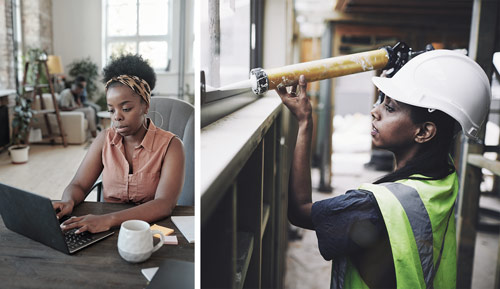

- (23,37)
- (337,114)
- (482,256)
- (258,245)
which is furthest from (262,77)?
(482,256)

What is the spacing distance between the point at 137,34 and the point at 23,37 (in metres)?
0.35

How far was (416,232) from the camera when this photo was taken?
1070mm

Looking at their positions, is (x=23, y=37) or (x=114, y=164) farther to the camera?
(x=114, y=164)

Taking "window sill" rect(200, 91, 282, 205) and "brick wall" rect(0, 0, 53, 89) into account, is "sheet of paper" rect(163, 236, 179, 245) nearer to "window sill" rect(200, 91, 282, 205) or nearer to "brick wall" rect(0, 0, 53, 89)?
"window sill" rect(200, 91, 282, 205)

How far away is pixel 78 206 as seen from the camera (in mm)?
1333

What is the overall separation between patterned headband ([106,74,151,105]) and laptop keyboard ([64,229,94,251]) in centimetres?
49

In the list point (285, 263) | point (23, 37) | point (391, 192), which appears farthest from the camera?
point (285, 263)

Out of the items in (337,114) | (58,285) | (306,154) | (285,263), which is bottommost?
(285,263)

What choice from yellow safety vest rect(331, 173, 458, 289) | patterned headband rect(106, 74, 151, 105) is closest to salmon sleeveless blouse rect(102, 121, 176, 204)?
patterned headband rect(106, 74, 151, 105)

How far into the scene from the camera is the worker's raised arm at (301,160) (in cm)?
110

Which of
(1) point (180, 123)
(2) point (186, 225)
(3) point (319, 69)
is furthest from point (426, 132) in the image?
(1) point (180, 123)

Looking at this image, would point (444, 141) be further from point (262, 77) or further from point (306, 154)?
point (262, 77)

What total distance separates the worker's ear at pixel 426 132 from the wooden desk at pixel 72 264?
28.3 inches

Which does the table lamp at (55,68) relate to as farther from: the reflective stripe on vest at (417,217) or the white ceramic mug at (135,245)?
the reflective stripe on vest at (417,217)
